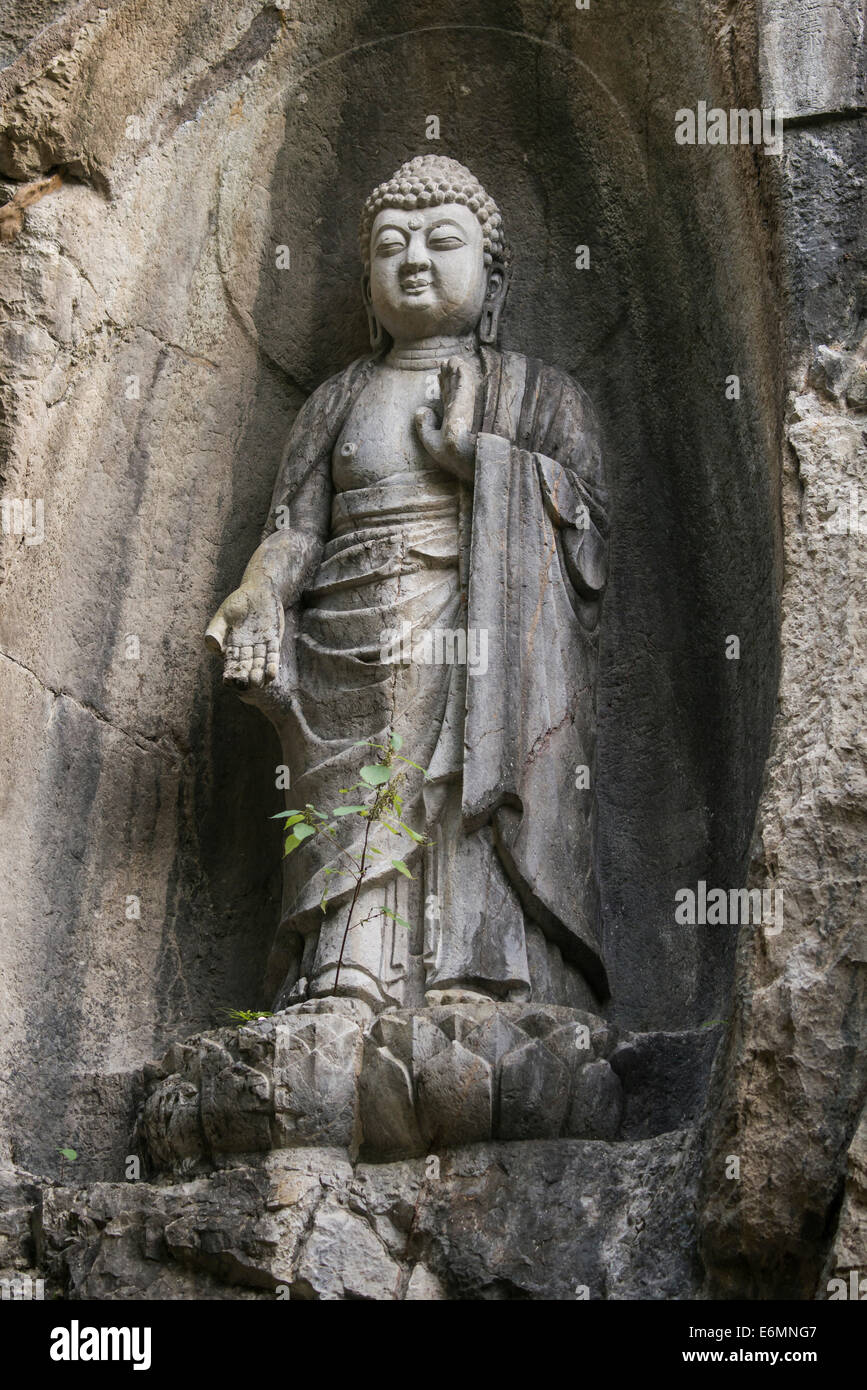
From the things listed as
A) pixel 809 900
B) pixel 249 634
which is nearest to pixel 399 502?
pixel 249 634

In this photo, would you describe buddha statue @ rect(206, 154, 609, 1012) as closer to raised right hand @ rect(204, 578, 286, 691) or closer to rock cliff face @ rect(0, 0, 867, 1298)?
raised right hand @ rect(204, 578, 286, 691)

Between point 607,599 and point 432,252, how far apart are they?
3.85 ft

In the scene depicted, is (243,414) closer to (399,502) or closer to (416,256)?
(416,256)

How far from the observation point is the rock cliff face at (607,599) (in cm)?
447

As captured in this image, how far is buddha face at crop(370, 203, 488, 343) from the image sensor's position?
20.2ft

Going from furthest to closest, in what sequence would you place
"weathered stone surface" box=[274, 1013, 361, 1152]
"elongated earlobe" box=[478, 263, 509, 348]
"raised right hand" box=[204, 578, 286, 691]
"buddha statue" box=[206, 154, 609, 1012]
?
A: "elongated earlobe" box=[478, 263, 509, 348]
"raised right hand" box=[204, 578, 286, 691]
"buddha statue" box=[206, 154, 609, 1012]
"weathered stone surface" box=[274, 1013, 361, 1152]

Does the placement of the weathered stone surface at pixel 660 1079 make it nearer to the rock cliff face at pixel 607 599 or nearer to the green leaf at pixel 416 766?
the rock cliff face at pixel 607 599

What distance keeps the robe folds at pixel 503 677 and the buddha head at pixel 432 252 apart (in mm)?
255

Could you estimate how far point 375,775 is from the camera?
4.97 metres

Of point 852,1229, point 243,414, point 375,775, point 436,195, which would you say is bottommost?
point 852,1229

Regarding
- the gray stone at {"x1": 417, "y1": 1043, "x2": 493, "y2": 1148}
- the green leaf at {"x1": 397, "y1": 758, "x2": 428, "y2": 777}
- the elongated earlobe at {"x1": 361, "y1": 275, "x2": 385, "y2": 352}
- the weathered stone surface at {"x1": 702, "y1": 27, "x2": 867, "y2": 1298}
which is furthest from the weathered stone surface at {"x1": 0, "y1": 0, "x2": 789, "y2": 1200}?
the gray stone at {"x1": 417, "y1": 1043, "x2": 493, "y2": 1148}

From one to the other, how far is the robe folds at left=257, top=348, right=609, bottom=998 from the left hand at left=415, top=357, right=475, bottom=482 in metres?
0.06

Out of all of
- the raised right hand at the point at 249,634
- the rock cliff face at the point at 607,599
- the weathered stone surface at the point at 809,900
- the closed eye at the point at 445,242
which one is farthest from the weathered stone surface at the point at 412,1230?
the closed eye at the point at 445,242

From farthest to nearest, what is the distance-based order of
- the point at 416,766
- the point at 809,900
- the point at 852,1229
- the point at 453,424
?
the point at 453,424 → the point at 416,766 → the point at 809,900 → the point at 852,1229
